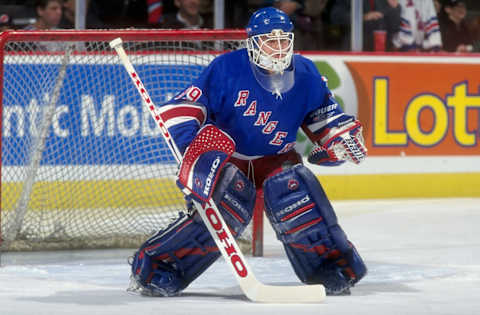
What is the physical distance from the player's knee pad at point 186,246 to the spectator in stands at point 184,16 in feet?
10.0

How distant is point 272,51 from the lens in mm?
3947

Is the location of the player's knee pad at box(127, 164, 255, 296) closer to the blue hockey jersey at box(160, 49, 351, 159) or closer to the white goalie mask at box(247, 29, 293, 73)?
the blue hockey jersey at box(160, 49, 351, 159)

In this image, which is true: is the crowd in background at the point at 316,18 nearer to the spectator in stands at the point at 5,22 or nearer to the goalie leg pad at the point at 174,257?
the spectator in stands at the point at 5,22

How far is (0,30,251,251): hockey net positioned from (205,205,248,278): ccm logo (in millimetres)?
1578

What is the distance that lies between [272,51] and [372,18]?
363 centimetres

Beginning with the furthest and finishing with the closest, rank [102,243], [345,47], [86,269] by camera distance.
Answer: [345,47], [102,243], [86,269]

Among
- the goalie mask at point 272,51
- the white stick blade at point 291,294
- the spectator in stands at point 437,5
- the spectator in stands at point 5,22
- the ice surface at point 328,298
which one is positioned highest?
the goalie mask at point 272,51

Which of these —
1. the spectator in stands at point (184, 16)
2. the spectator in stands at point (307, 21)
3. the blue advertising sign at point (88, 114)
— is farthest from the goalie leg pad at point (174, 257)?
the spectator in stands at point (307, 21)

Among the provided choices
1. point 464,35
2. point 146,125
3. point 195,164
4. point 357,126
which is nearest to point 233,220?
point 195,164

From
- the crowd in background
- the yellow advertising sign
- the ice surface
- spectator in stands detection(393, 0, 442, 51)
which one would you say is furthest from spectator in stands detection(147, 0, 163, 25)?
spectator in stands detection(393, 0, 442, 51)

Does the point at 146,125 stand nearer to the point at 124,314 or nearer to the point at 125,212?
the point at 125,212

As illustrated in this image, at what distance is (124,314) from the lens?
352 cm

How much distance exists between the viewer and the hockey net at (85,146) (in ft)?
18.1

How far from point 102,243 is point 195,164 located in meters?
1.72
